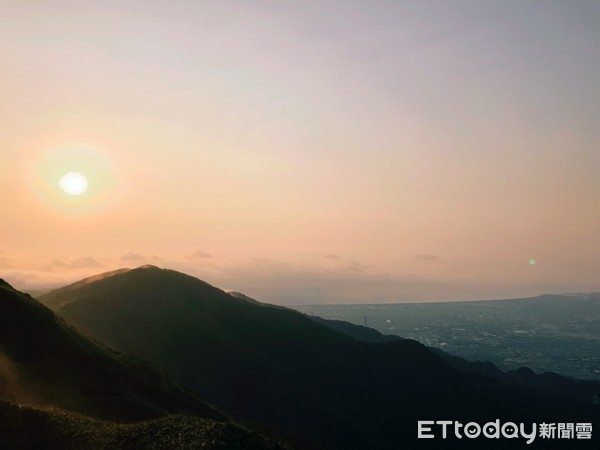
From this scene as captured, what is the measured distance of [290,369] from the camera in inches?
3863

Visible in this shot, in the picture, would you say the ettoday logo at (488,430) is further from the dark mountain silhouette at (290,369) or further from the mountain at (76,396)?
the mountain at (76,396)

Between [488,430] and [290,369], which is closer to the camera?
[290,369]

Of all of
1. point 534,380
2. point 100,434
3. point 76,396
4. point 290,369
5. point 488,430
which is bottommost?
point 534,380

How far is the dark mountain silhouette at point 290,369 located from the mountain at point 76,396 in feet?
72.7

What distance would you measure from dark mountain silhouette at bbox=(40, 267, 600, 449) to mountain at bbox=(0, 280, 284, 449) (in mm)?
22160

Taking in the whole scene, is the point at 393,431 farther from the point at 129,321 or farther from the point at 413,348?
the point at 129,321

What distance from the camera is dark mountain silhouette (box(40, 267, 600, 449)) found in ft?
265

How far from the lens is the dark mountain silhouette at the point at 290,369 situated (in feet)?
265

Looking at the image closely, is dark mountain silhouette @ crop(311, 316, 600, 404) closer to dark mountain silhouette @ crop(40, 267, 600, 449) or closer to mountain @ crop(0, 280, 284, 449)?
dark mountain silhouette @ crop(40, 267, 600, 449)

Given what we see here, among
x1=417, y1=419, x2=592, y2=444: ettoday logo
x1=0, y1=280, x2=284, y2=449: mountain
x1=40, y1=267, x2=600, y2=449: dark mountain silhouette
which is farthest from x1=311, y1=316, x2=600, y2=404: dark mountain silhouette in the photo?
x1=0, y1=280, x2=284, y2=449: mountain

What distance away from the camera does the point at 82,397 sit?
44.2 metres

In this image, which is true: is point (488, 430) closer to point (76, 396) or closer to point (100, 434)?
point (76, 396)

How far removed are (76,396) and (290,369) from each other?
59.1 metres

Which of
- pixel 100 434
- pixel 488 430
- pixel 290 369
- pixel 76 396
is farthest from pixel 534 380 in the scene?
pixel 100 434
